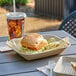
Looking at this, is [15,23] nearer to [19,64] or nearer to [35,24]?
[19,64]

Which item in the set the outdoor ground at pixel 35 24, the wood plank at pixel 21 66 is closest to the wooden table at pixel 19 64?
the wood plank at pixel 21 66

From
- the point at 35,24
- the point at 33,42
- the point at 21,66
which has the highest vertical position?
the point at 33,42

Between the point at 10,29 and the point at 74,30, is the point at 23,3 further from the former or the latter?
the point at 10,29

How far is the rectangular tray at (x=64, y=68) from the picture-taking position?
3.73ft

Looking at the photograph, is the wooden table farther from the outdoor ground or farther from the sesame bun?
the outdoor ground

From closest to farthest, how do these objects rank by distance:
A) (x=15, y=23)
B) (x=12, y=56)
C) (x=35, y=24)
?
(x=12, y=56) → (x=15, y=23) → (x=35, y=24)

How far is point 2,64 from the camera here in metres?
1.41

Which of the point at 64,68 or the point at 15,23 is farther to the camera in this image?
the point at 15,23

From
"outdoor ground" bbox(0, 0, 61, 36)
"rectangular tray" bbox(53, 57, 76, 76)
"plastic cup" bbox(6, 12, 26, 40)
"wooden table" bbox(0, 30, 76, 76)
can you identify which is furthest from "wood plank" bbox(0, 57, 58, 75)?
"outdoor ground" bbox(0, 0, 61, 36)

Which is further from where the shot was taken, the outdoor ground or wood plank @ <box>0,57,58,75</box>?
the outdoor ground

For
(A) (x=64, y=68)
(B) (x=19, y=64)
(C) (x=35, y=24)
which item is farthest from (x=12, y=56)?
(C) (x=35, y=24)

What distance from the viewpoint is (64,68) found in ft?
4.19

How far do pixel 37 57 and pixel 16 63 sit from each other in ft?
0.40

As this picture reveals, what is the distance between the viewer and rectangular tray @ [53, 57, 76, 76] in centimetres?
114
